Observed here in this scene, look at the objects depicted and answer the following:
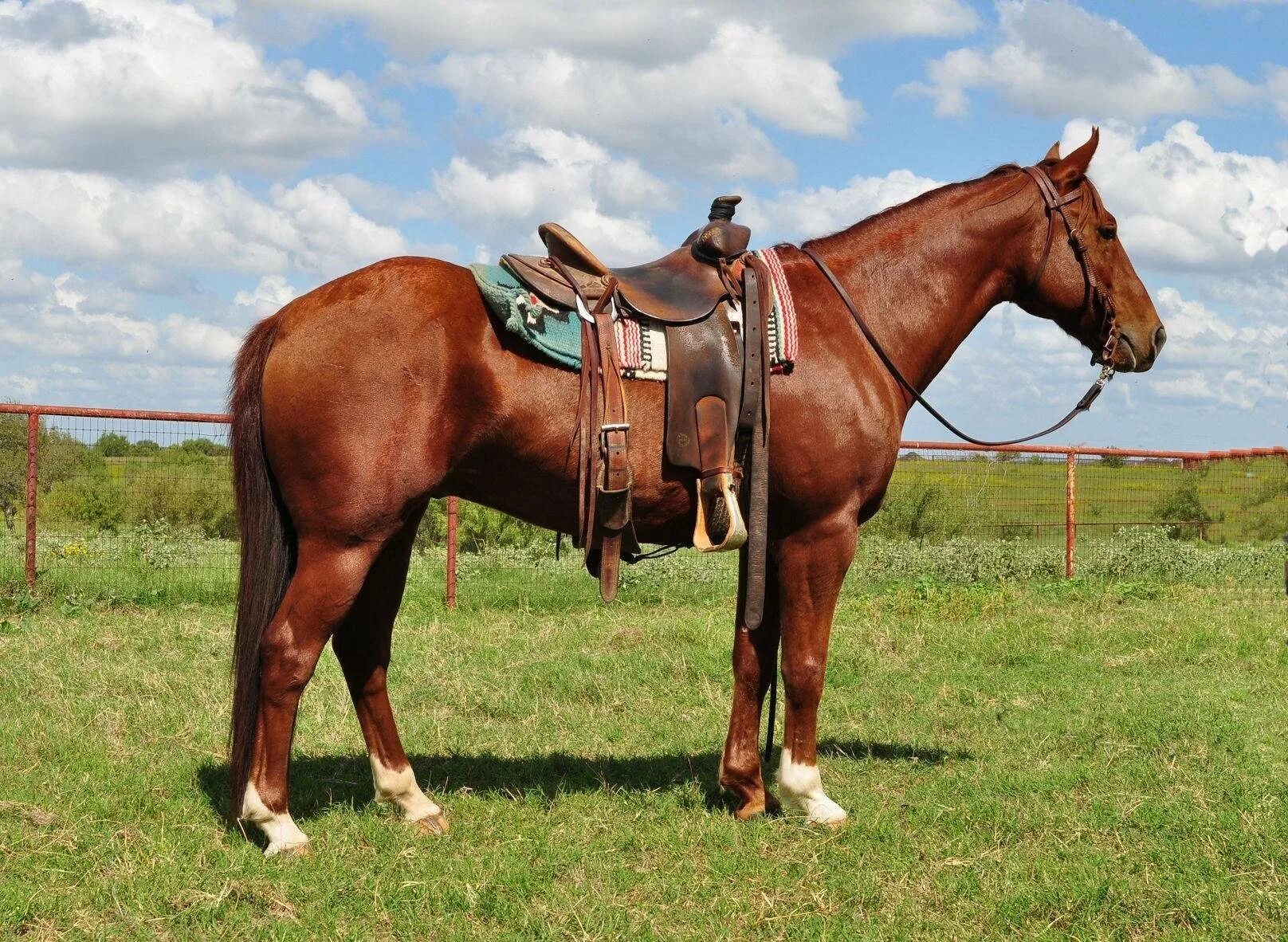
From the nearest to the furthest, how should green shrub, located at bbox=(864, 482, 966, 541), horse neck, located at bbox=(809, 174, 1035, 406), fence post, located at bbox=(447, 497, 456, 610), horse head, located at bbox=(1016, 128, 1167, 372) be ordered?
horse neck, located at bbox=(809, 174, 1035, 406) → horse head, located at bbox=(1016, 128, 1167, 372) → fence post, located at bbox=(447, 497, 456, 610) → green shrub, located at bbox=(864, 482, 966, 541)

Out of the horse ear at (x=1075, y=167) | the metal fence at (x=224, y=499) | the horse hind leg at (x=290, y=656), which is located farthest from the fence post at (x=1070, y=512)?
the horse hind leg at (x=290, y=656)

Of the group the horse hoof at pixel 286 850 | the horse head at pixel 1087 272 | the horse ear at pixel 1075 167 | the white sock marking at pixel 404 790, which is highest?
the horse ear at pixel 1075 167

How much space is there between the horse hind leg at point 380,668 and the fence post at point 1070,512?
927 cm

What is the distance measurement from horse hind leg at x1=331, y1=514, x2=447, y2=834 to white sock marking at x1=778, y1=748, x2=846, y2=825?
1.32 metres

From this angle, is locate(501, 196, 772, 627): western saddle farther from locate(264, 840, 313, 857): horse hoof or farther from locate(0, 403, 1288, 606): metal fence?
locate(0, 403, 1288, 606): metal fence

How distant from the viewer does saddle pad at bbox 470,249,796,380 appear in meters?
3.99

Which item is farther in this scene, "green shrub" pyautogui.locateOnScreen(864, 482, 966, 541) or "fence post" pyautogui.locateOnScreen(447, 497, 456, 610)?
"green shrub" pyautogui.locateOnScreen(864, 482, 966, 541)

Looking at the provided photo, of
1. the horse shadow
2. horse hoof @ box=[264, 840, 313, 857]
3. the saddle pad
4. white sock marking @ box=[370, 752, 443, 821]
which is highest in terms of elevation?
the saddle pad

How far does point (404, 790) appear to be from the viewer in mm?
4371

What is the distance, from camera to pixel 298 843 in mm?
3967

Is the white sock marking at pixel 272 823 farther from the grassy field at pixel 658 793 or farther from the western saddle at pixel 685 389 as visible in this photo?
the western saddle at pixel 685 389

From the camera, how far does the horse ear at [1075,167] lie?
4750 mm

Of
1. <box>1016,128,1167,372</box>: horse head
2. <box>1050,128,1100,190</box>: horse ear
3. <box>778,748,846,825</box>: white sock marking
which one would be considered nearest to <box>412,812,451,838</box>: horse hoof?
<box>778,748,846,825</box>: white sock marking

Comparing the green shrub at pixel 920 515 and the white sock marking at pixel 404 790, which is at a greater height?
the green shrub at pixel 920 515
